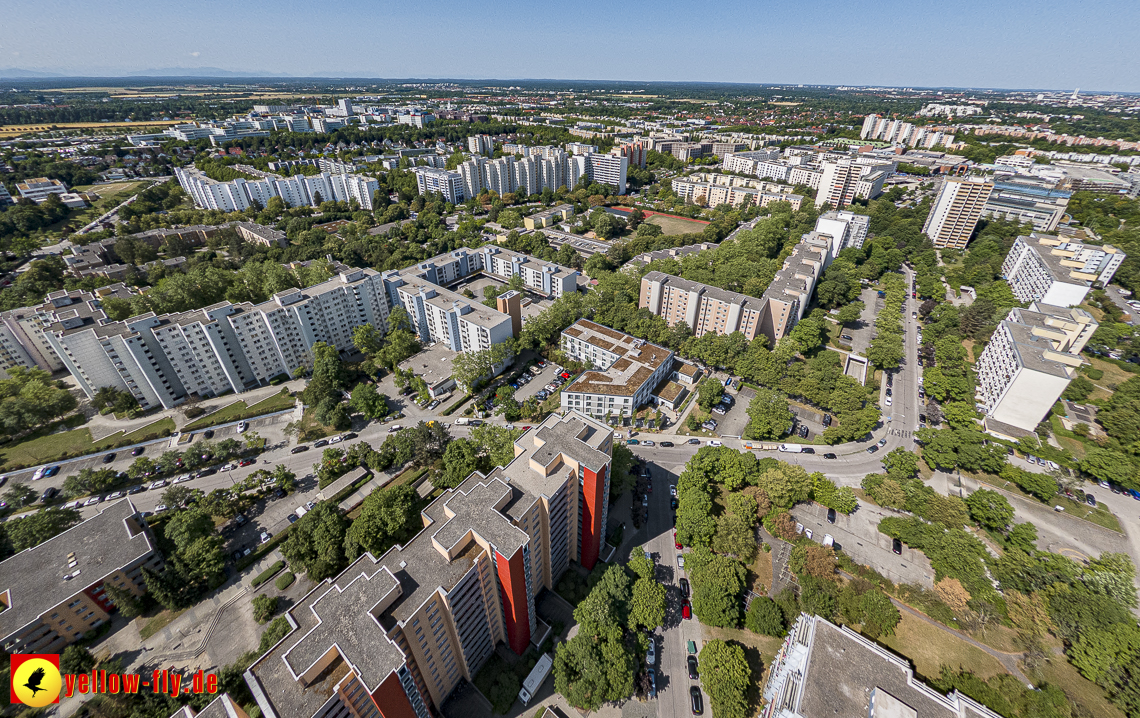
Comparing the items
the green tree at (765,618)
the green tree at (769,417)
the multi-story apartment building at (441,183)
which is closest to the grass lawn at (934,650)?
the green tree at (765,618)

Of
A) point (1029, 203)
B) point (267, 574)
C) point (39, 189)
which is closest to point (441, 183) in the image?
point (39, 189)

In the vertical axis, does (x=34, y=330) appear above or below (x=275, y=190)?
below

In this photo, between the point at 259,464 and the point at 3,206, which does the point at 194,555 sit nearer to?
the point at 259,464

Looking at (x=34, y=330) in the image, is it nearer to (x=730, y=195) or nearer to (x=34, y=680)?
(x=34, y=680)

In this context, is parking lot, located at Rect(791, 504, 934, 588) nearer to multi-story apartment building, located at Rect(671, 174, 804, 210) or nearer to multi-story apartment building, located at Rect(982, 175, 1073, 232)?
multi-story apartment building, located at Rect(671, 174, 804, 210)

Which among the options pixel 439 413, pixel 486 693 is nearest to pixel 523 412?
pixel 439 413

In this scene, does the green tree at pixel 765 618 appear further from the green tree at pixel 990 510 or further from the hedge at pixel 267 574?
the hedge at pixel 267 574
